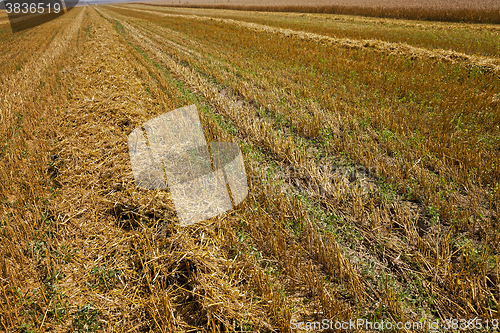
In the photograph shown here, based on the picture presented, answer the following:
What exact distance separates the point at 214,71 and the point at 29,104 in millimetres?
5510

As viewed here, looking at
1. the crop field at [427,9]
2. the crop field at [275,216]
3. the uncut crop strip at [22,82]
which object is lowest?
the crop field at [275,216]

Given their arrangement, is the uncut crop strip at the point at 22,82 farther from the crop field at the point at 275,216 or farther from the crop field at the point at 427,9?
the crop field at the point at 427,9

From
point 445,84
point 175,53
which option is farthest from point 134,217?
point 175,53

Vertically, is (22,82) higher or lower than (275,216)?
higher

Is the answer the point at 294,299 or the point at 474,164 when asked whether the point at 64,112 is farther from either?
the point at 474,164

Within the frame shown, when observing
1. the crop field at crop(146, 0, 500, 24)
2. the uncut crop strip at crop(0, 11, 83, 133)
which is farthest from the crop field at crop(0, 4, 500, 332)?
the crop field at crop(146, 0, 500, 24)

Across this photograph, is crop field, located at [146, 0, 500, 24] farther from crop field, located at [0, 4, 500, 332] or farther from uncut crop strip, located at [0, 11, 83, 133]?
uncut crop strip, located at [0, 11, 83, 133]

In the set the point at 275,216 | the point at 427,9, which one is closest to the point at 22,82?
the point at 275,216

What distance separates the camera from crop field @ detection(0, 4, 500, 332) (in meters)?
2.38

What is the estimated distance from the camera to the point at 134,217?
335 centimetres

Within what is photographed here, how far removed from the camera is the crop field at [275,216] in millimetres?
2375

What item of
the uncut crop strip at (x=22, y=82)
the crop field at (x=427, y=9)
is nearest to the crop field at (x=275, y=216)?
the uncut crop strip at (x=22, y=82)

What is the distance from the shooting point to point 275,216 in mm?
3516

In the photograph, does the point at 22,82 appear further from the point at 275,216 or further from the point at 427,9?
the point at 427,9
